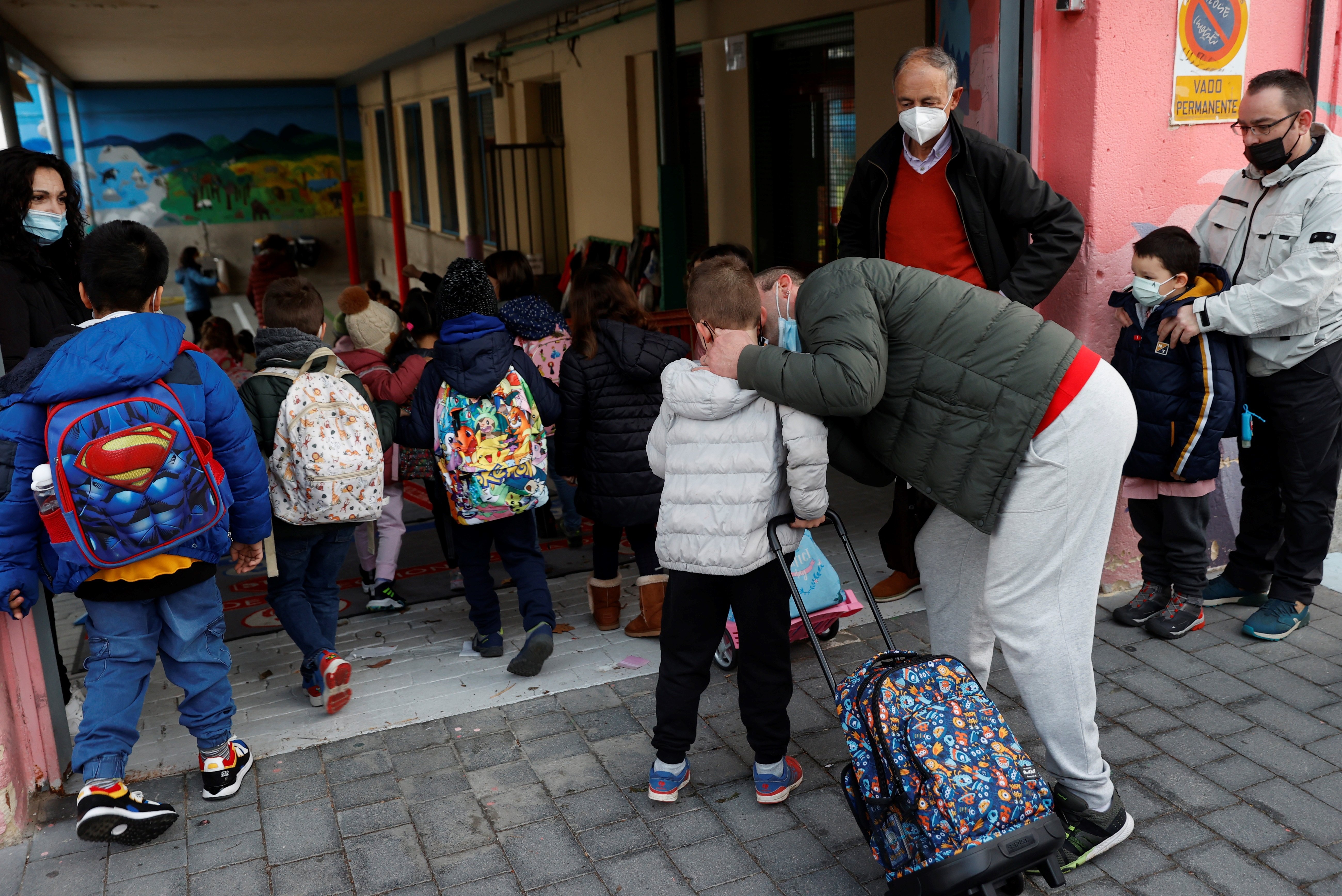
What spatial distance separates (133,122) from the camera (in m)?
22.6

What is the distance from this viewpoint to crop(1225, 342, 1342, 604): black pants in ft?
12.5

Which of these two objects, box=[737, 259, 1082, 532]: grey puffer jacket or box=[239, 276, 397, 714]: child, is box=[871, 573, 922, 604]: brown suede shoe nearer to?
box=[737, 259, 1082, 532]: grey puffer jacket

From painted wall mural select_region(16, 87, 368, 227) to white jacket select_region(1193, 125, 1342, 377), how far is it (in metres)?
22.4

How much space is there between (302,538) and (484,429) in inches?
29.3

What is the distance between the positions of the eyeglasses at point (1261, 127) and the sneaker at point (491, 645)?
337cm

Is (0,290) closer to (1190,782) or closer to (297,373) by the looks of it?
(297,373)

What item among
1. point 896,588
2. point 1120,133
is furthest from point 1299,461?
point 896,588

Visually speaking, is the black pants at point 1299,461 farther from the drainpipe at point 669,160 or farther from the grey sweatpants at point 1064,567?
the drainpipe at point 669,160

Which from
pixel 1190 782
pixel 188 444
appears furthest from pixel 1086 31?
pixel 188 444

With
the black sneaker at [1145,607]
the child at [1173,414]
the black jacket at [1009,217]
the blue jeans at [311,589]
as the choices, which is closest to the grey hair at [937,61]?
the black jacket at [1009,217]

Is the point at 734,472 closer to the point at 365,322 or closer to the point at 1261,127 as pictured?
the point at 1261,127

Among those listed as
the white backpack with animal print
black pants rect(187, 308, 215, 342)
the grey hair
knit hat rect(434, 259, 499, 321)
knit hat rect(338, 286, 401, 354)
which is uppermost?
the grey hair

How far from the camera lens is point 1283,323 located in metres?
3.67

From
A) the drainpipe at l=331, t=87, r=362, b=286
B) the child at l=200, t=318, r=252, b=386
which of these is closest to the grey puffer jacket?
the child at l=200, t=318, r=252, b=386
